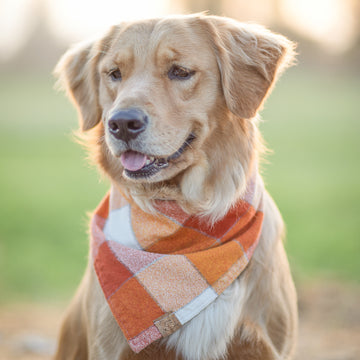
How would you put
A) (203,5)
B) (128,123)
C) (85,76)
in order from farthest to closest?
1. (203,5)
2. (85,76)
3. (128,123)

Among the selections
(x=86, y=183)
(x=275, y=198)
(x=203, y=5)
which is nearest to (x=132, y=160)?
(x=275, y=198)

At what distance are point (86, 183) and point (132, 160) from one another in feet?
45.4

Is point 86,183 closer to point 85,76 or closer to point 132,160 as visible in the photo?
point 85,76

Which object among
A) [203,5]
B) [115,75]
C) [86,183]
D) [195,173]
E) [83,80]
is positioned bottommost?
[86,183]

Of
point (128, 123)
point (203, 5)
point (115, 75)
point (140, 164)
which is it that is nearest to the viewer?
point (128, 123)

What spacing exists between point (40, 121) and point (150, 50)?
77.1ft

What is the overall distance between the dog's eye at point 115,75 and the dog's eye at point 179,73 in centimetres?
40

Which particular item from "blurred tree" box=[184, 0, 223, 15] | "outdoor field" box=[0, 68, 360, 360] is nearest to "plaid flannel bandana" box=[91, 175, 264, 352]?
"outdoor field" box=[0, 68, 360, 360]

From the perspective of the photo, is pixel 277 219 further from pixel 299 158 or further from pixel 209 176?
pixel 299 158

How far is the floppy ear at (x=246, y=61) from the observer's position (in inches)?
112

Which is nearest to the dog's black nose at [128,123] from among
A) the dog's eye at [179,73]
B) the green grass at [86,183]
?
the dog's eye at [179,73]

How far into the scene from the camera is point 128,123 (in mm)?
2588

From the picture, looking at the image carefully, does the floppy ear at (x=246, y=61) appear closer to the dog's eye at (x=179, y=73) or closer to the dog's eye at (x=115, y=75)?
the dog's eye at (x=179, y=73)

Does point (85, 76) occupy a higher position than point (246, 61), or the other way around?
point (246, 61)
